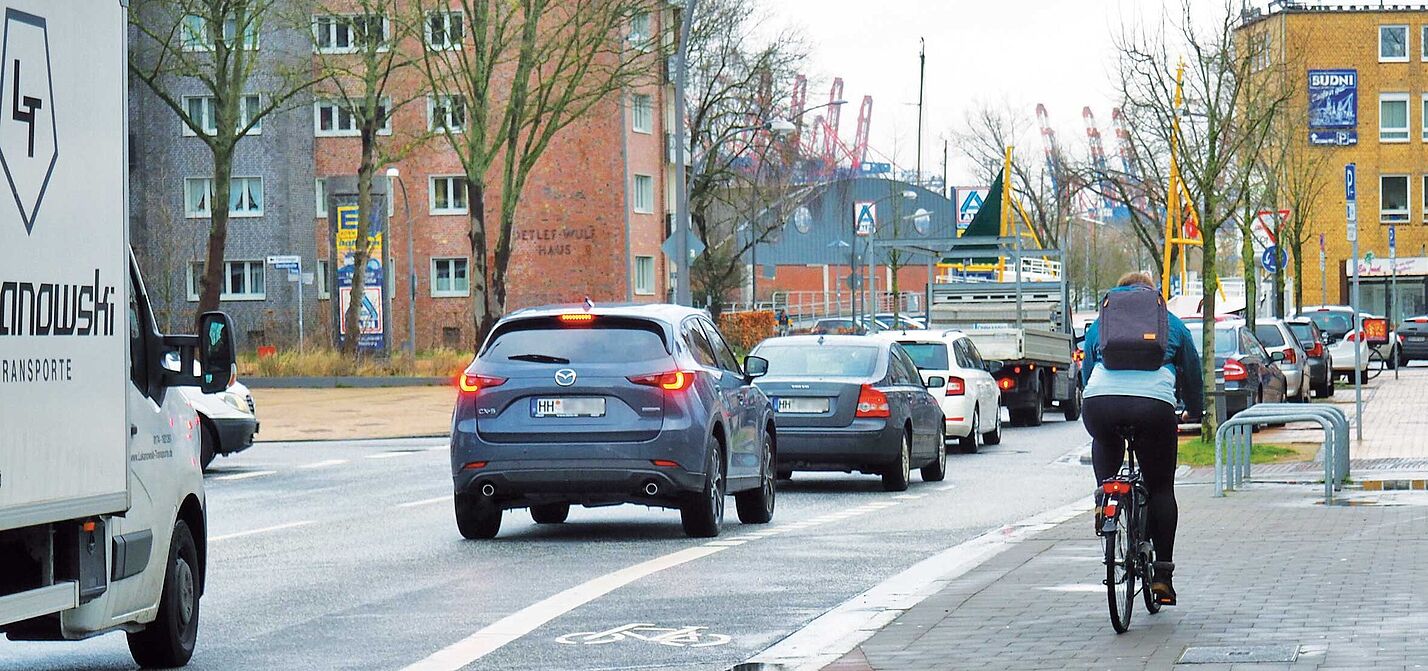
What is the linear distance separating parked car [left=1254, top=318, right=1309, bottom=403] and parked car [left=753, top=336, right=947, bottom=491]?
591 inches

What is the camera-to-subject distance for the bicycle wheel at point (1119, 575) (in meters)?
9.26

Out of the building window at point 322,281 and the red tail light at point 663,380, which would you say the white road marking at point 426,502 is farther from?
the building window at point 322,281

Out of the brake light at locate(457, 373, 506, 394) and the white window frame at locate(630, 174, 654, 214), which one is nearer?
the brake light at locate(457, 373, 506, 394)

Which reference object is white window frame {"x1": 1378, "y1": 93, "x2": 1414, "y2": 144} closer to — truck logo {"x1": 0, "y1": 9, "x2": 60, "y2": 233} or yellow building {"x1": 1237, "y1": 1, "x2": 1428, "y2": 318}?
yellow building {"x1": 1237, "y1": 1, "x2": 1428, "y2": 318}

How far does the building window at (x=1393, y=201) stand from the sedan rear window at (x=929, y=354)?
2391 inches

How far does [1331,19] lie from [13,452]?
266 feet

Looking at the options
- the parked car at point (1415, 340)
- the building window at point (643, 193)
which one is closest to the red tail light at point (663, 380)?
the parked car at point (1415, 340)

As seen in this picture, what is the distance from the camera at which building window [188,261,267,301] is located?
69.2 m

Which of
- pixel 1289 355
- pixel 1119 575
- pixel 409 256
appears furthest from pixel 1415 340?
pixel 1119 575

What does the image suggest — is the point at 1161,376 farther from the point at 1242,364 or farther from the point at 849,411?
the point at 1242,364

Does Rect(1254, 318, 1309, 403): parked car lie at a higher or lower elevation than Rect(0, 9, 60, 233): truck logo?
lower

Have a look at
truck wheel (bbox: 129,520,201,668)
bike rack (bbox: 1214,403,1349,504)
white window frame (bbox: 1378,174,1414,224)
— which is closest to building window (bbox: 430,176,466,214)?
white window frame (bbox: 1378,174,1414,224)

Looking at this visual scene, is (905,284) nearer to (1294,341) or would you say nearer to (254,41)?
(254,41)

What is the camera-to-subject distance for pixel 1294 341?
37094 mm
